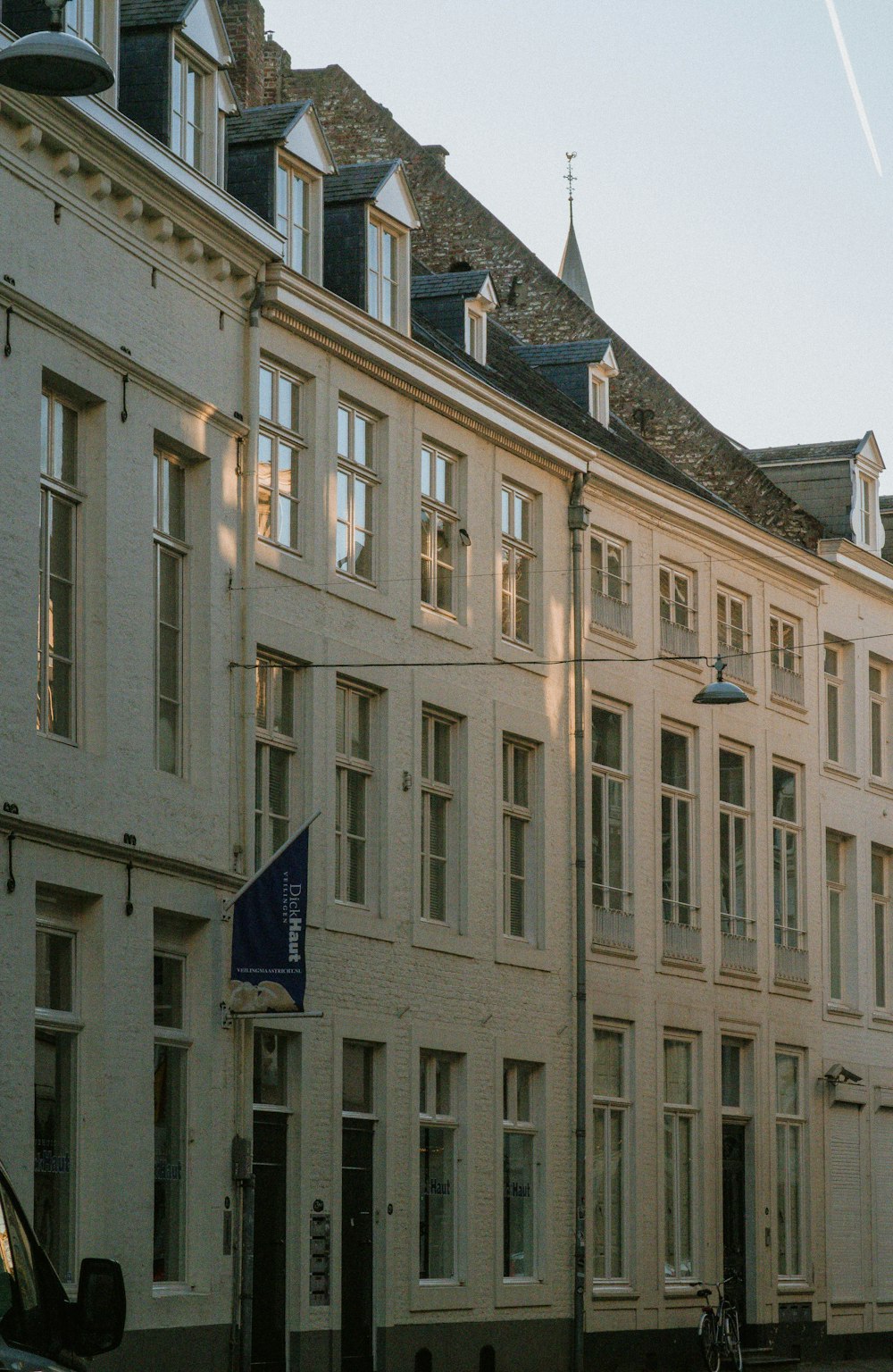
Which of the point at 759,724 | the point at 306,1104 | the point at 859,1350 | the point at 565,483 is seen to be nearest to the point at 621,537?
the point at 565,483

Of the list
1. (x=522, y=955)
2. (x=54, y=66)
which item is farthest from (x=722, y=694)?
(x=54, y=66)

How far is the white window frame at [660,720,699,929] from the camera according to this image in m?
31.0

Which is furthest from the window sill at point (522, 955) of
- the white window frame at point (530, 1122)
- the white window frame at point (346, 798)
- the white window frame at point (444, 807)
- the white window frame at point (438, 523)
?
the white window frame at point (438, 523)

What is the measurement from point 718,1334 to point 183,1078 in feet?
35.9

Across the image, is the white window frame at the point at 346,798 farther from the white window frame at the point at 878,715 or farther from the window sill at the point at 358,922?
the white window frame at the point at 878,715

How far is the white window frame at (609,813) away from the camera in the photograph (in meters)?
29.3

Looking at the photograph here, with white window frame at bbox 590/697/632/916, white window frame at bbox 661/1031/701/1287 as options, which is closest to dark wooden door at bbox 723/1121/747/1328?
white window frame at bbox 661/1031/701/1287

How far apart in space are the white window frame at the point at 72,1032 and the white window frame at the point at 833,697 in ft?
60.0

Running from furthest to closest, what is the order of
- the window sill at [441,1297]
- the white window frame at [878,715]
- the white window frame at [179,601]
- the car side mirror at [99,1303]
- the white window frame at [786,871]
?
the white window frame at [878,715] < the white window frame at [786,871] < the window sill at [441,1297] < the white window frame at [179,601] < the car side mirror at [99,1303]

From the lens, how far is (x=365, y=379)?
25.2 m

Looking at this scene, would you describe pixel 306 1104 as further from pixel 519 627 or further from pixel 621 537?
pixel 621 537

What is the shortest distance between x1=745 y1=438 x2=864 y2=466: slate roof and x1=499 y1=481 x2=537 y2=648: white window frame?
10.0 metres

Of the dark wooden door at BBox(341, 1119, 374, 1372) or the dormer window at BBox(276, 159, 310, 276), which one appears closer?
the dark wooden door at BBox(341, 1119, 374, 1372)

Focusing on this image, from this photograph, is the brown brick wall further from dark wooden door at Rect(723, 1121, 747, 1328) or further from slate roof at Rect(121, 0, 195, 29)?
slate roof at Rect(121, 0, 195, 29)
